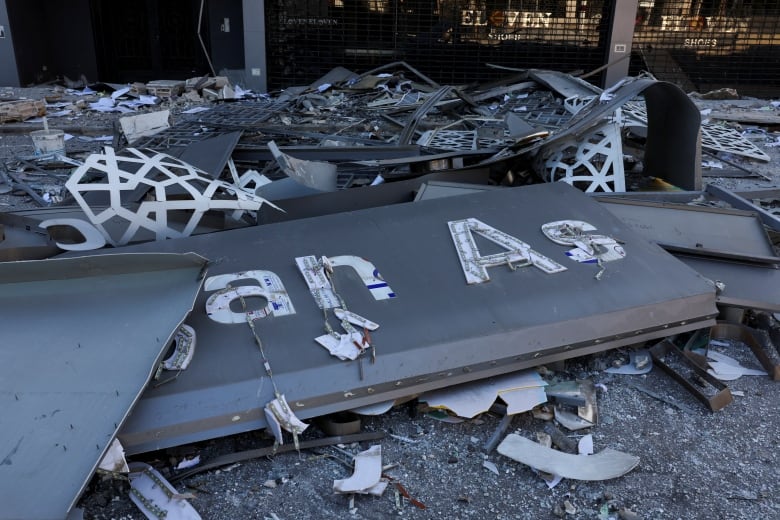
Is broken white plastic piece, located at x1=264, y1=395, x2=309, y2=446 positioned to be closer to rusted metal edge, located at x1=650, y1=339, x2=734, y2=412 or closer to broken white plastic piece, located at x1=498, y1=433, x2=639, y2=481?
broken white plastic piece, located at x1=498, y1=433, x2=639, y2=481

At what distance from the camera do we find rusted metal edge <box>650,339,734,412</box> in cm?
258

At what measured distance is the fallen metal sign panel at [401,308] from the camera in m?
2.14

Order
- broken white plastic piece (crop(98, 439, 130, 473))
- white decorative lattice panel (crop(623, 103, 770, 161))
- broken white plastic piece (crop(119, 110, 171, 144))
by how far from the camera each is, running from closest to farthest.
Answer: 1. broken white plastic piece (crop(98, 439, 130, 473))
2. broken white plastic piece (crop(119, 110, 171, 144))
3. white decorative lattice panel (crop(623, 103, 770, 161))

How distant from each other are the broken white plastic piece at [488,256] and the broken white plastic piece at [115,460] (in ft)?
4.97

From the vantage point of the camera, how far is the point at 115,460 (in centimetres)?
191

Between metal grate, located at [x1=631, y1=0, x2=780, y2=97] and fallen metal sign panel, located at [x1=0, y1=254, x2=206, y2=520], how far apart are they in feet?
38.8

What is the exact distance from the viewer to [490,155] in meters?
4.62

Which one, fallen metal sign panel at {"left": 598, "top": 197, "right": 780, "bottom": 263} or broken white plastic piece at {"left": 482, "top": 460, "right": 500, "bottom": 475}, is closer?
broken white plastic piece at {"left": 482, "top": 460, "right": 500, "bottom": 475}

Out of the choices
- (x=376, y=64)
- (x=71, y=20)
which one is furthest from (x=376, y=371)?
(x=71, y=20)

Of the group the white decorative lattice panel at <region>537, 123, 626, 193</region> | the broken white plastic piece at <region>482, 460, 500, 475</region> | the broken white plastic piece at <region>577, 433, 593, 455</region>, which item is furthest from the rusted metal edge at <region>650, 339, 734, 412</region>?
the white decorative lattice panel at <region>537, 123, 626, 193</region>

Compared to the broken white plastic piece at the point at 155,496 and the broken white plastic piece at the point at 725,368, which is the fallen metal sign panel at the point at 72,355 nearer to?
the broken white plastic piece at the point at 155,496

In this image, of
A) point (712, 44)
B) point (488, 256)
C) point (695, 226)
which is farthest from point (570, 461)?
point (712, 44)

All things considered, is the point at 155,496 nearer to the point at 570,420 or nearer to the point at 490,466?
the point at 490,466

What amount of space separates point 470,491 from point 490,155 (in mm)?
2993
